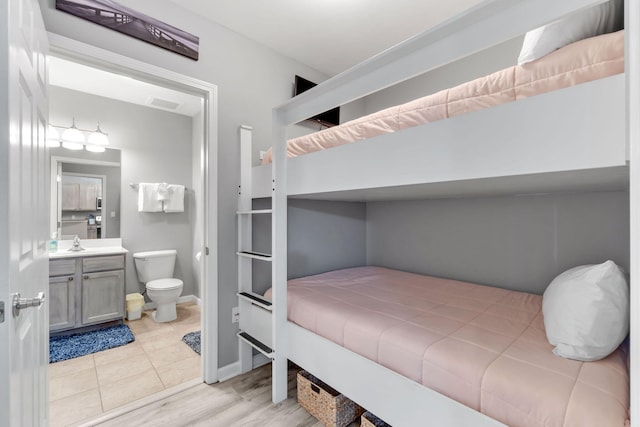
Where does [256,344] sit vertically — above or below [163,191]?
below

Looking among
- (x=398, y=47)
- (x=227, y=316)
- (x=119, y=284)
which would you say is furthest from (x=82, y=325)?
(x=398, y=47)

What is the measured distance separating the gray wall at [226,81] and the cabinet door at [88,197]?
212 cm

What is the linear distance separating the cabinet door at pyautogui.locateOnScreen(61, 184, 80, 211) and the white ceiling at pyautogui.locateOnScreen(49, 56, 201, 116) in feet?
3.40

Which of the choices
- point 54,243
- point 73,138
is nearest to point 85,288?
point 54,243

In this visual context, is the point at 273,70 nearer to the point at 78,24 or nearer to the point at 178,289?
the point at 78,24

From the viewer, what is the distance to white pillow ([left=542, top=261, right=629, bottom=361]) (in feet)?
2.90

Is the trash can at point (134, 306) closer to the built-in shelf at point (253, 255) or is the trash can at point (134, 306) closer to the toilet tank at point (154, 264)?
the toilet tank at point (154, 264)

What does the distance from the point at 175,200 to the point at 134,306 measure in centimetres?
128

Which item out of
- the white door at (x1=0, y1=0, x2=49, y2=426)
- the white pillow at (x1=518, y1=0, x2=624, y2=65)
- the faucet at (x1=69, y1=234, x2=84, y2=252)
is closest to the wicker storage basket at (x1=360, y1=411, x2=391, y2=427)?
the white door at (x1=0, y1=0, x2=49, y2=426)

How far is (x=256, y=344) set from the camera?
1853mm

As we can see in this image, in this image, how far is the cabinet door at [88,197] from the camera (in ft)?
10.2

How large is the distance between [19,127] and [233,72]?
1.55 meters

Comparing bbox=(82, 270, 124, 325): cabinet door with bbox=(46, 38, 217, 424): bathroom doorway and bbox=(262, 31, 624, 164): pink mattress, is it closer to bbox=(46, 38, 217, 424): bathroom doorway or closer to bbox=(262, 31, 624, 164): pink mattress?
bbox=(46, 38, 217, 424): bathroom doorway

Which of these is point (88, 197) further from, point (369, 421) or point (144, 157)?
point (369, 421)
